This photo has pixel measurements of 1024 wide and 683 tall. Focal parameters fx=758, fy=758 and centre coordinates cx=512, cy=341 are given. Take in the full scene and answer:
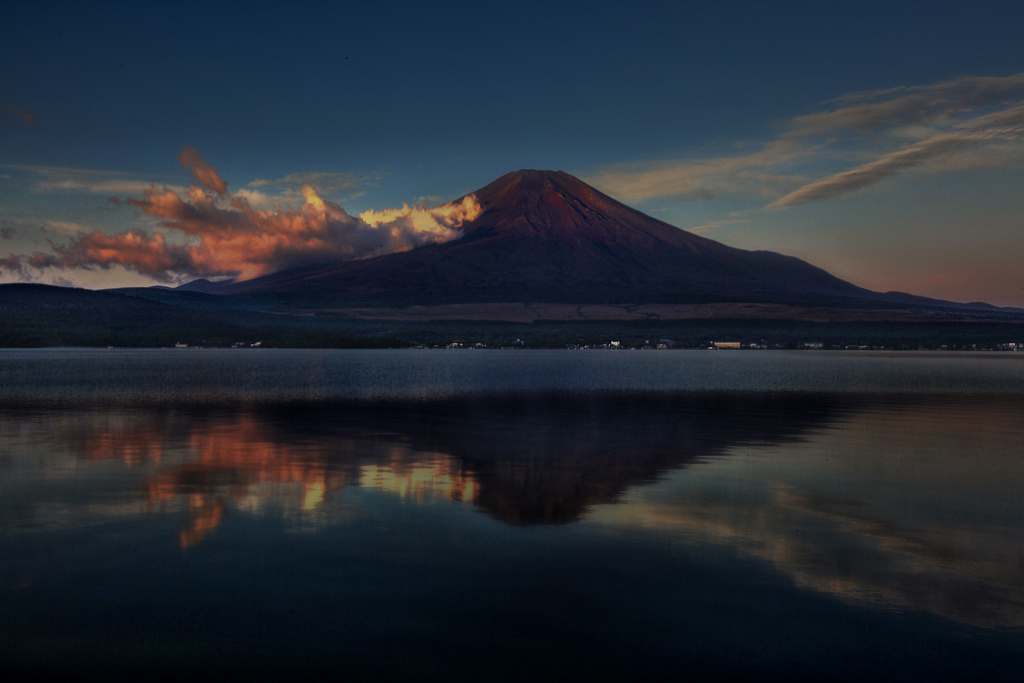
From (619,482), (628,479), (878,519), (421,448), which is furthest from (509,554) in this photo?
(421,448)

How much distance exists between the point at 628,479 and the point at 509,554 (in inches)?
263

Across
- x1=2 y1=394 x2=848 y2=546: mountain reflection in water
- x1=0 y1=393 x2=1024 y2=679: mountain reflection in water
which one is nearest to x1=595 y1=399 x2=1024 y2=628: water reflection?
x1=0 y1=393 x2=1024 y2=679: mountain reflection in water

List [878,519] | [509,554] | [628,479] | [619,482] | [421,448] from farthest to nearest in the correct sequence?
[421,448] < [628,479] < [619,482] < [878,519] < [509,554]

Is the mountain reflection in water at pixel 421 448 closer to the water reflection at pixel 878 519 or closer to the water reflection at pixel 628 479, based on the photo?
the water reflection at pixel 628 479

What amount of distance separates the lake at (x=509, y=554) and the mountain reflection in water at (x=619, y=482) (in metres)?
0.09

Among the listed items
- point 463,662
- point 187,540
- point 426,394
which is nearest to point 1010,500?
point 463,662

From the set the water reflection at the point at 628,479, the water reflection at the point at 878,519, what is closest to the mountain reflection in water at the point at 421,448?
the water reflection at the point at 628,479

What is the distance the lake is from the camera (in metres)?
8.13

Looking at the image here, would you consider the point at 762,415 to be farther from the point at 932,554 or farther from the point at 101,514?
the point at 101,514

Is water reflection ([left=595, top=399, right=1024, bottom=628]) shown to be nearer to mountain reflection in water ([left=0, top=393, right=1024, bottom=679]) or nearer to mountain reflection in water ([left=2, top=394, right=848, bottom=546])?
mountain reflection in water ([left=0, top=393, right=1024, bottom=679])

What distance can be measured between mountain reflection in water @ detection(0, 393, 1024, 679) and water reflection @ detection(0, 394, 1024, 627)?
7cm

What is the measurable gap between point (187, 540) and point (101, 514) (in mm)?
2872

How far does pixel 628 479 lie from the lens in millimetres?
17547

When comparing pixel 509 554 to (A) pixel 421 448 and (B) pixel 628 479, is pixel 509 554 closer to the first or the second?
(B) pixel 628 479
